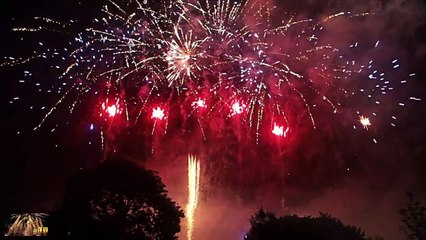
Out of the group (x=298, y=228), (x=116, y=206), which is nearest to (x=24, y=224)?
(x=116, y=206)

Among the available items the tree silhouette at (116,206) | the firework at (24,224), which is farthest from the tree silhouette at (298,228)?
the firework at (24,224)

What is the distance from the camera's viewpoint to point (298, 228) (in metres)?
13.6

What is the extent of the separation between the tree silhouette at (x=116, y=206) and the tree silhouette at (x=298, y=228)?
3.48 metres

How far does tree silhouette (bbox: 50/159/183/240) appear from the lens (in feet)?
50.5

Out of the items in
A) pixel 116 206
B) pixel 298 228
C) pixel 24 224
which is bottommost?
pixel 298 228

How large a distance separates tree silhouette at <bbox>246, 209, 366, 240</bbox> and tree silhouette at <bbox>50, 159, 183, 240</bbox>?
137 inches

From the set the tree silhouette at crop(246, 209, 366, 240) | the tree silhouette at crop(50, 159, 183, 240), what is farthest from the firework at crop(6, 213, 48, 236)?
the tree silhouette at crop(246, 209, 366, 240)

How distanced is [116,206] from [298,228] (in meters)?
6.05

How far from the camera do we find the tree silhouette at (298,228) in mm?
13438

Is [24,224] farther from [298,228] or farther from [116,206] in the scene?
[298,228]

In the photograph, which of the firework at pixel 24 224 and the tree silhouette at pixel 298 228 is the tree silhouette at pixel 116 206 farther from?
the firework at pixel 24 224

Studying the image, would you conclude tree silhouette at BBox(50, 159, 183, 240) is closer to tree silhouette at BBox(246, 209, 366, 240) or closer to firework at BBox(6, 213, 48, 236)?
tree silhouette at BBox(246, 209, 366, 240)

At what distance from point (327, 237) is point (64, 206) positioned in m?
8.80

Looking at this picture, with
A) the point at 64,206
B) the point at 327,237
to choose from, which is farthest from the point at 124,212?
the point at 327,237
